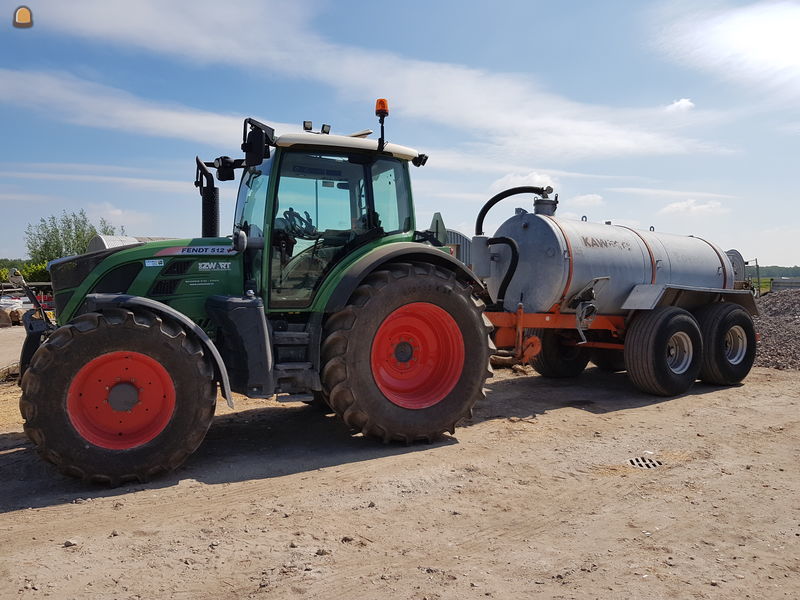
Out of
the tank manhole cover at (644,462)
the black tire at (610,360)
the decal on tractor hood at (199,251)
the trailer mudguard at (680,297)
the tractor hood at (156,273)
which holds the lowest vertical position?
the tank manhole cover at (644,462)

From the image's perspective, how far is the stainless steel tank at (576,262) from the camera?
8.17 m

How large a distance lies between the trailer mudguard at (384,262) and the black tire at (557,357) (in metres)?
3.49

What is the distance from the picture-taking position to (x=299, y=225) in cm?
574

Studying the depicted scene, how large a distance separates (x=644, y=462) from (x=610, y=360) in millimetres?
5012

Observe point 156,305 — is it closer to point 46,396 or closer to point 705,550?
point 46,396

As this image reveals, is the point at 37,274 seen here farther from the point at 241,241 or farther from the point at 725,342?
the point at 725,342

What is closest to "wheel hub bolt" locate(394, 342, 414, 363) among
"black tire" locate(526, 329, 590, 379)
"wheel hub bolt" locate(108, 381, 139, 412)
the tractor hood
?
the tractor hood

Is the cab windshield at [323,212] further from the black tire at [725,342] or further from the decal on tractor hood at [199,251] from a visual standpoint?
the black tire at [725,342]

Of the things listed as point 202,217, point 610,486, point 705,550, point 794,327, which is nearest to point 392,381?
point 610,486

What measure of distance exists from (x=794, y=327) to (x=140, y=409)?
46.2 feet

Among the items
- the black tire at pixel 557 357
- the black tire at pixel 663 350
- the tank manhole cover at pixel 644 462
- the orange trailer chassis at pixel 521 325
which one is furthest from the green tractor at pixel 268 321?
the black tire at pixel 557 357

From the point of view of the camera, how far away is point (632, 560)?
3.56m

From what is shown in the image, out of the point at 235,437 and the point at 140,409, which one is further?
the point at 235,437

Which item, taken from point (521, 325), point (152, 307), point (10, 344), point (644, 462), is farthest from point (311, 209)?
point (10, 344)
